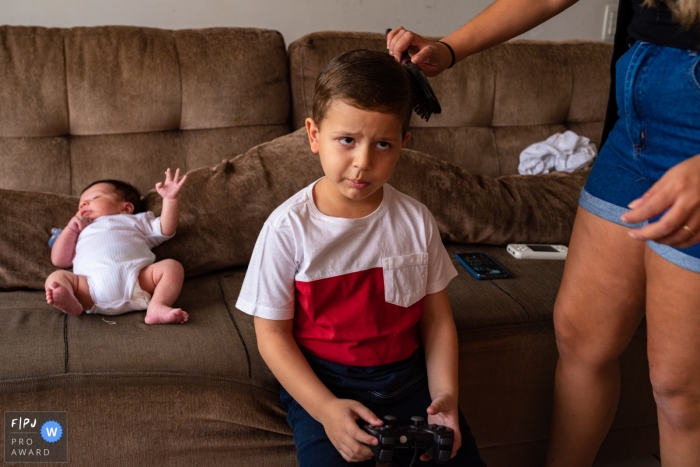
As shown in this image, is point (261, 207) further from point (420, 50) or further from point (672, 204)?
point (672, 204)

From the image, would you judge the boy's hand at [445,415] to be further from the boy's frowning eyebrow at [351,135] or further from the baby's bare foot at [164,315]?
the baby's bare foot at [164,315]

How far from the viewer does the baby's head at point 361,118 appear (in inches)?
41.0

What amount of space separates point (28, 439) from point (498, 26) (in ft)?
3.71

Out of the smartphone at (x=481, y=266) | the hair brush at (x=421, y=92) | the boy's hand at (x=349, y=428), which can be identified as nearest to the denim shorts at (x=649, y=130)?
the hair brush at (x=421, y=92)

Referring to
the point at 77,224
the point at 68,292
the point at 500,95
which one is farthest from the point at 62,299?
the point at 500,95

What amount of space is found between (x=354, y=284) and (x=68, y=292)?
2.17ft

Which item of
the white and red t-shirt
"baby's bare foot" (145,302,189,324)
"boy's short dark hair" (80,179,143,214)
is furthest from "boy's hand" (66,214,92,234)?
the white and red t-shirt

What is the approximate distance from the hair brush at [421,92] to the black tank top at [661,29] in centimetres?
31

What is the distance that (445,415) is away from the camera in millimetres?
1104

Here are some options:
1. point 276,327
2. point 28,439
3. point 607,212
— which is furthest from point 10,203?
point 607,212

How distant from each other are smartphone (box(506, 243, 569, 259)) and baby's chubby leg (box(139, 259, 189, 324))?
0.93 metres

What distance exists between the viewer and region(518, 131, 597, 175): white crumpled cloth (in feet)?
7.45

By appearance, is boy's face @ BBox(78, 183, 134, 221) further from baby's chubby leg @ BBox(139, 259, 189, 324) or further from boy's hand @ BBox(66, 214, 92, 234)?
baby's chubby leg @ BBox(139, 259, 189, 324)

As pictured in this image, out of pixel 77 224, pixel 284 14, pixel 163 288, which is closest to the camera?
pixel 163 288
